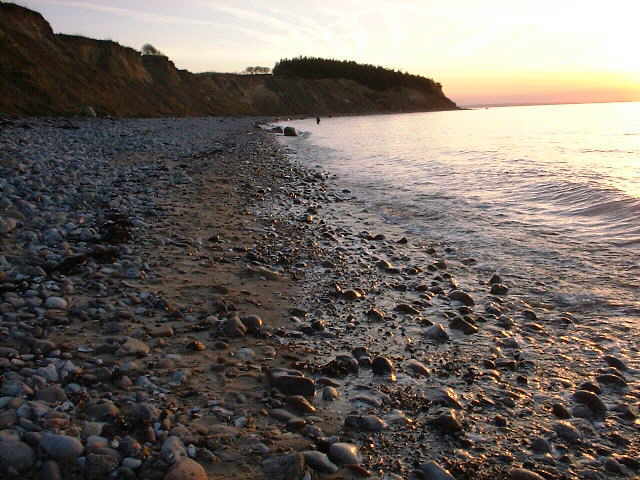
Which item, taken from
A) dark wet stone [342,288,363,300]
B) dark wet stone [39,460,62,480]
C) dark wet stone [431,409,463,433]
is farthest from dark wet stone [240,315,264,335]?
dark wet stone [39,460,62,480]

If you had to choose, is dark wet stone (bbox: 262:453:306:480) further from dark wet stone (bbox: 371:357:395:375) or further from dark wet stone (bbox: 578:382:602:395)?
dark wet stone (bbox: 578:382:602:395)

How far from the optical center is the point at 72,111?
2800cm

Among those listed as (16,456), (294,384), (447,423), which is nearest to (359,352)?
(294,384)

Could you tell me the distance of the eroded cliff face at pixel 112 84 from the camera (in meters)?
26.8

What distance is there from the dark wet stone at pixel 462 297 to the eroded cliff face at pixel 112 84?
2649cm

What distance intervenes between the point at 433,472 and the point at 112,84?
1868 inches

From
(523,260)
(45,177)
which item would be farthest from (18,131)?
(523,260)

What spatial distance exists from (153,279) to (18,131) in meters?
14.8

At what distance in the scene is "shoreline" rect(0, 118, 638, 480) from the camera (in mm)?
2658

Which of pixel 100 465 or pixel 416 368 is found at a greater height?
pixel 100 465

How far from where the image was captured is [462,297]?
18.0 ft

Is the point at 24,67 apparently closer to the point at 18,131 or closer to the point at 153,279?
the point at 18,131

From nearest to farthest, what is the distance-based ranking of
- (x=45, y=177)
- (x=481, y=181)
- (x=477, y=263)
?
(x=477, y=263) < (x=45, y=177) < (x=481, y=181)

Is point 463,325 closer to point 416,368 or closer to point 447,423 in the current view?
point 416,368
